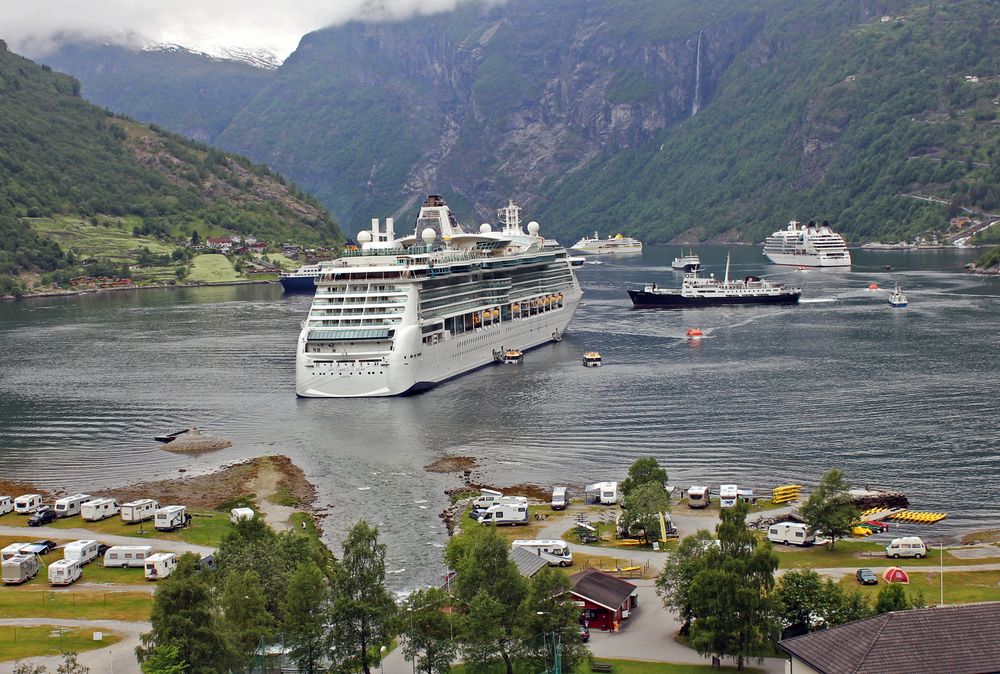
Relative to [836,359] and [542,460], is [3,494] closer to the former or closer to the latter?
[542,460]

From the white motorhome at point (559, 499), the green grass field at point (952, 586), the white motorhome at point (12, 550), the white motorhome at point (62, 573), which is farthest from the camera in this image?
the white motorhome at point (559, 499)

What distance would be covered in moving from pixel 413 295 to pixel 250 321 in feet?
226

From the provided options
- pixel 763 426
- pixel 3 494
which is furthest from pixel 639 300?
pixel 3 494

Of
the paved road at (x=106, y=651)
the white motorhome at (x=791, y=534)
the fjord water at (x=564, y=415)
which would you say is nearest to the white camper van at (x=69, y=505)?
the fjord water at (x=564, y=415)

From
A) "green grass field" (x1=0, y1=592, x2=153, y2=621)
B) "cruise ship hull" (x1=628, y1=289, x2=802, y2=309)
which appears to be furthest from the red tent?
"cruise ship hull" (x1=628, y1=289, x2=802, y2=309)

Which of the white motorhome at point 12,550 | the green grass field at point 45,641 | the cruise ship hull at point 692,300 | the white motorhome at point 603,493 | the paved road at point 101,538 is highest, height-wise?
the cruise ship hull at point 692,300

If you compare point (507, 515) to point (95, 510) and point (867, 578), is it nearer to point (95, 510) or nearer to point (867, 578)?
point (867, 578)

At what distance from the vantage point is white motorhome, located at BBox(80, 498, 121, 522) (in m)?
58.9

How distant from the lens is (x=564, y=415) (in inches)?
3275

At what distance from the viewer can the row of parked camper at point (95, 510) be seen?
5678 centimetres

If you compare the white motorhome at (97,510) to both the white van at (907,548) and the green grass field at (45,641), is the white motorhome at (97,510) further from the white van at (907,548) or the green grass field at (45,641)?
the white van at (907,548)

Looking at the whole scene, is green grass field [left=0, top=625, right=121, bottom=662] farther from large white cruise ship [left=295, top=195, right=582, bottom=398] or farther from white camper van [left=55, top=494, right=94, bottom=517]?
large white cruise ship [left=295, top=195, right=582, bottom=398]

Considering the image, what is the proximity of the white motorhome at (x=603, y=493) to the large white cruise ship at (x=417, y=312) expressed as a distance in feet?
105

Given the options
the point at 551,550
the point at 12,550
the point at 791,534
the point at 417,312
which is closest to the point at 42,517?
the point at 12,550
